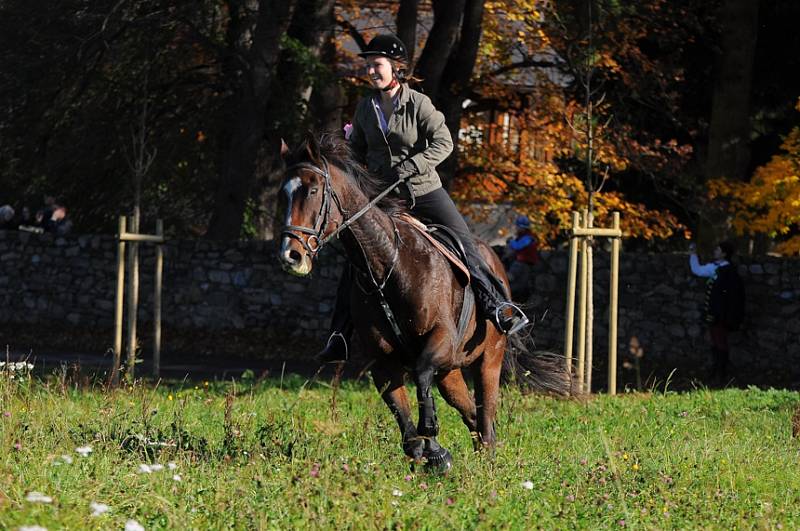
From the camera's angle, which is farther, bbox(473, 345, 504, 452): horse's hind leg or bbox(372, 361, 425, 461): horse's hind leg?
bbox(473, 345, 504, 452): horse's hind leg

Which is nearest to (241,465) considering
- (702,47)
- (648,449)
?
(648,449)

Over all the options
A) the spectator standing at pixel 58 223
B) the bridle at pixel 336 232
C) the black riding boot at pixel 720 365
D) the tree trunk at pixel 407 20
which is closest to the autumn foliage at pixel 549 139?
the tree trunk at pixel 407 20

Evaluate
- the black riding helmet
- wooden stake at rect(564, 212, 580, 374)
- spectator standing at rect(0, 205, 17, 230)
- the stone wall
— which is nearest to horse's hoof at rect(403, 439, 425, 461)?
the black riding helmet

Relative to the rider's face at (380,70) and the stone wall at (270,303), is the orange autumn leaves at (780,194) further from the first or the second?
the rider's face at (380,70)

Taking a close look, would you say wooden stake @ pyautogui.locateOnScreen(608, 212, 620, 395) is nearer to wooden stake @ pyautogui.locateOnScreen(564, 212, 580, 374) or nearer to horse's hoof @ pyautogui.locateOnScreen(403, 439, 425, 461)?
wooden stake @ pyautogui.locateOnScreen(564, 212, 580, 374)

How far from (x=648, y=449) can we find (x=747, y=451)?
718 millimetres

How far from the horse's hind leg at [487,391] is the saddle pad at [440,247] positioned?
30.9 inches

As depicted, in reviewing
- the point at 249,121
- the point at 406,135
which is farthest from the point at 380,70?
the point at 249,121

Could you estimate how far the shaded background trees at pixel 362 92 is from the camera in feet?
76.2

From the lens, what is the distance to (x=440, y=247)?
880 centimetres

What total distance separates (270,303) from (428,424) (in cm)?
1568

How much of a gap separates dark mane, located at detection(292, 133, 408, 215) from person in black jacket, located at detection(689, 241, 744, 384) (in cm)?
1082

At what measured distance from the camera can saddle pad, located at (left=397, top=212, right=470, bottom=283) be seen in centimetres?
871

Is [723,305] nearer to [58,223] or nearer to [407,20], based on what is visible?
[407,20]
